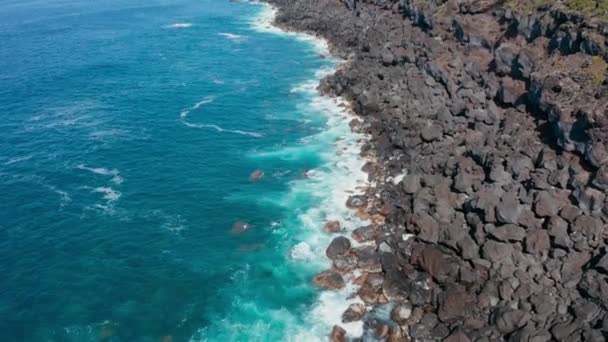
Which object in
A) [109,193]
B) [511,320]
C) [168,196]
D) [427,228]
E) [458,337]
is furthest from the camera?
[109,193]

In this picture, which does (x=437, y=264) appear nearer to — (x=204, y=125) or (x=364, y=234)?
(x=364, y=234)

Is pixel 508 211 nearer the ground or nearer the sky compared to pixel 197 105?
nearer the sky

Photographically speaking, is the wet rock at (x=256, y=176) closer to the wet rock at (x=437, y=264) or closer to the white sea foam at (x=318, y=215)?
the white sea foam at (x=318, y=215)

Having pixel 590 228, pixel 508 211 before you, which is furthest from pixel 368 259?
pixel 590 228

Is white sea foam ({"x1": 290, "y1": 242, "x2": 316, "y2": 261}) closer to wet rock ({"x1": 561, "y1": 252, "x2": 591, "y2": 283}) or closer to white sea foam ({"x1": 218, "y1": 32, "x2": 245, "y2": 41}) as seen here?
wet rock ({"x1": 561, "y1": 252, "x2": 591, "y2": 283})

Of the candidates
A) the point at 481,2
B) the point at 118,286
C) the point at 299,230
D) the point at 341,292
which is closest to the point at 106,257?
the point at 118,286

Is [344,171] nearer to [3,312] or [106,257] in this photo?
[106,257]

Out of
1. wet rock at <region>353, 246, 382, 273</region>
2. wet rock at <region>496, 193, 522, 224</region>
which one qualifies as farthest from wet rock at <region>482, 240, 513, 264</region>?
wet rock at <region>353, 246, 382, 273</region>
